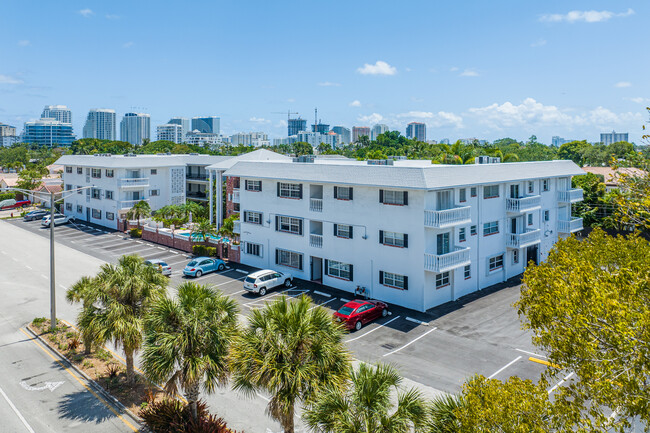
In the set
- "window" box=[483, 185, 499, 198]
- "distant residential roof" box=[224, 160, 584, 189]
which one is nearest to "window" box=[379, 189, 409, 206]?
"distant residential roof" box=[224, 160, 584, 189]

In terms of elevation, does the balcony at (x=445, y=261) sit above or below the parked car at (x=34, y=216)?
below

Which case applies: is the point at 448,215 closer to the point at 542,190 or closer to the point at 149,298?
the point at 542,190

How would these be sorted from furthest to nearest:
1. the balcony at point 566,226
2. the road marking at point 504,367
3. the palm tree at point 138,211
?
the palm tree at point 138,211, the balcony at point 566,226, the road marking at point 504,367

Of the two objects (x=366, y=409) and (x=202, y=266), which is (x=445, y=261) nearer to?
(x=366, y=409)

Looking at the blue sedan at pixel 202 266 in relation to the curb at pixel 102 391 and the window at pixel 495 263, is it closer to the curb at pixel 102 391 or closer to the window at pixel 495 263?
the curb at pixel 102 391

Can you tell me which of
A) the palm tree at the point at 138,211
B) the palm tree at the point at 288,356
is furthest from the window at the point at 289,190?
the palm tree at the point at 138,211

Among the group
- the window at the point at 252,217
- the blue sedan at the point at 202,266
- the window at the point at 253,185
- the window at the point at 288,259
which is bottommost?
the blue sedan at the point at 202,266

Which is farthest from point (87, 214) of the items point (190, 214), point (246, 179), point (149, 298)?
point (149, 298)
